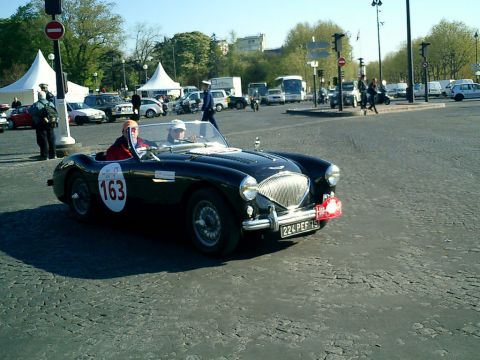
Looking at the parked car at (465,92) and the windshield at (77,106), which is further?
the parked car at (465,92)

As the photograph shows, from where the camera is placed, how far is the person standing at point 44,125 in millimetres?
15219

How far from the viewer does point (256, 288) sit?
4906 millimetres

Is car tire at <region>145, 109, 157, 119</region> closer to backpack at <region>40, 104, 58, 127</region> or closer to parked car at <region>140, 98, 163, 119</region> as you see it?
parked car at <region>140, 98, 163, 119</region>

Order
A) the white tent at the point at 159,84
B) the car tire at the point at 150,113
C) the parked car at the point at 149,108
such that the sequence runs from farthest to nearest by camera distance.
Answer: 1. the white tent at the point at 159,84
2. the car tire at the point at 150,113
3. the parked car at the point at 149,108

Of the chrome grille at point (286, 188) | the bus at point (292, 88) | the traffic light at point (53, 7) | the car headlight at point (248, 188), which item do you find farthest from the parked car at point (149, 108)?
the car headlight at point (248, 188)

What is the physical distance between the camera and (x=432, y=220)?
23.3ft

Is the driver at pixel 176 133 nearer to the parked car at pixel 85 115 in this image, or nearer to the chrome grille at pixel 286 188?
the chrome grille at pixel 286 188

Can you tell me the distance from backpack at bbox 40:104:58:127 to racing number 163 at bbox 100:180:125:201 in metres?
8.92

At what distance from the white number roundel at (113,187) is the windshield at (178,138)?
15.3 inches

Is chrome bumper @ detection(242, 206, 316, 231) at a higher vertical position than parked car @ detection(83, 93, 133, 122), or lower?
lower

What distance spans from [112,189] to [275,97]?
60.5 m

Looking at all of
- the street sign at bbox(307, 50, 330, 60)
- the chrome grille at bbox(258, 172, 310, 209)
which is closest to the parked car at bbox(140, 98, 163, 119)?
the street sign at bbox(307, 50, 330, 60)

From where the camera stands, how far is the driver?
7215 mm

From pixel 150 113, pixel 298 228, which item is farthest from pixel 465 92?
pixel 298 228
